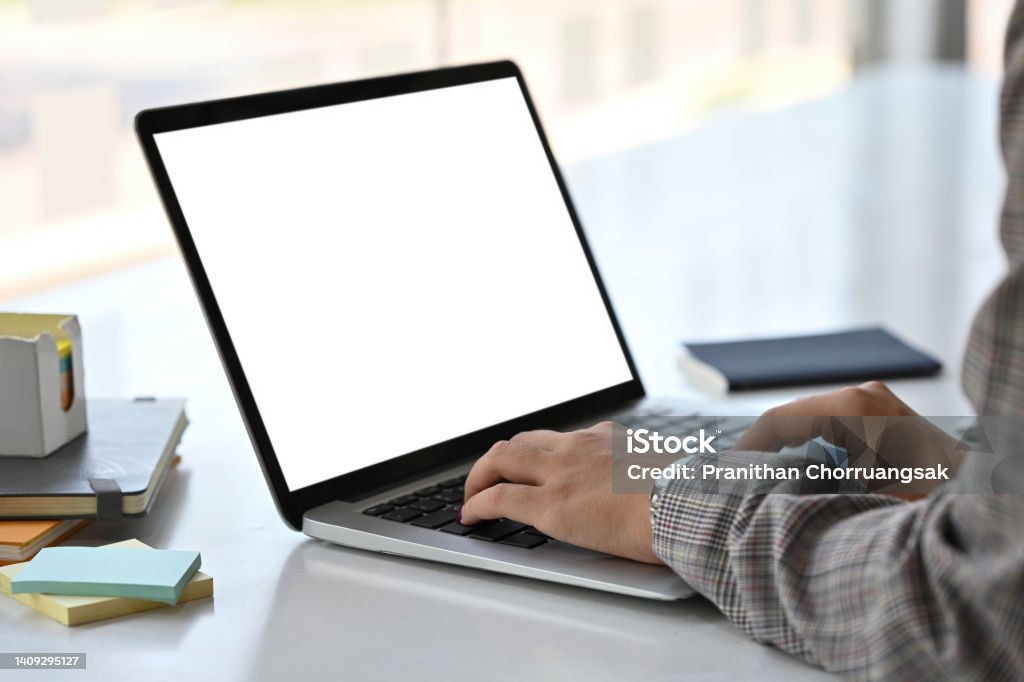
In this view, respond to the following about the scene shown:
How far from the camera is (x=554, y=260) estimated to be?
1.09m

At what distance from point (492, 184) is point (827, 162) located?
1641mm

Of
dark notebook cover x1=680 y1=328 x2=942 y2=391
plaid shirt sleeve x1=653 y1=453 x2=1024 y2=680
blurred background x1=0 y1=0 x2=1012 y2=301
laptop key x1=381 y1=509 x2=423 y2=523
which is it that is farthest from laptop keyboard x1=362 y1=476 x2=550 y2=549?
blurred background x1=0 y1=0 x2=1012 y2=301

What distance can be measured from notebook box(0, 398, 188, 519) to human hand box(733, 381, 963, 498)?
16.5 inches

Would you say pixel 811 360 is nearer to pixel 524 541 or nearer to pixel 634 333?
pixel 634 333

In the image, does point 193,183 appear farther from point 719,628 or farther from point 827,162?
point 827,162

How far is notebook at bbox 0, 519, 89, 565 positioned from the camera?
2.59 ft

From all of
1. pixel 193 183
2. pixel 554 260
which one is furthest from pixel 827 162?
pixel 193 183

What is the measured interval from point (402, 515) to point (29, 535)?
24 cm

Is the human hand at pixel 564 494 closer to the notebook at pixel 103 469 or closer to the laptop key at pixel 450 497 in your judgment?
the laptop key at pixel 450 497

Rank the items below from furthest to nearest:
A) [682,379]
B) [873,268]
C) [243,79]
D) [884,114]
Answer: [243,79] < [884,114] < [873,268] < [682,379]

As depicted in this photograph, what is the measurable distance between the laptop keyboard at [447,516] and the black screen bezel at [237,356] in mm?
28

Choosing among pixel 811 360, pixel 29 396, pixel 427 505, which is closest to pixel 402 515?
pixel 427 505

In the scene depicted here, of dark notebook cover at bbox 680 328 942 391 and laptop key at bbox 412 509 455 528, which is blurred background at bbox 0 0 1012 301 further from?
laptop key at bbox 412 509 455 528

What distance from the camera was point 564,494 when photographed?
0.79 m
